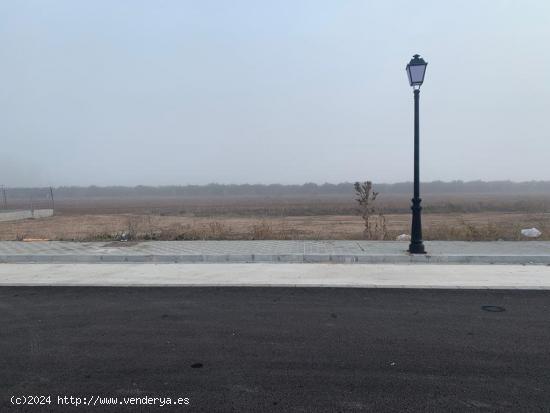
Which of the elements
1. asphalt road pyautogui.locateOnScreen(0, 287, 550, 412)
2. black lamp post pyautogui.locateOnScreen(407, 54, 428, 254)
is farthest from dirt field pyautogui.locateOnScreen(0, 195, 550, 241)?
asphalt road pyautogui.locateOnScreen(0, 287, 550, 412)

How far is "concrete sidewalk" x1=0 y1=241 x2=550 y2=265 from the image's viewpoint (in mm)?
10148

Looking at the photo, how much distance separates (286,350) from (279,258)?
553 cm

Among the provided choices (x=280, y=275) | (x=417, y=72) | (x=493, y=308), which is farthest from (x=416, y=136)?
(x=493, y=308)

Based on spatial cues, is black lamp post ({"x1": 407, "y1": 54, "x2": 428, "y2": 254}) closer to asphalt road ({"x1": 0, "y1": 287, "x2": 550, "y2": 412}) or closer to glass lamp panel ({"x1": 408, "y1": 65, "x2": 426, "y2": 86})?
glass lamp panel ({"x1": 408, "y1": 65, "x2": 426, "y2": 86})

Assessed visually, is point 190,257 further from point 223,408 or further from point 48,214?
point 48,214

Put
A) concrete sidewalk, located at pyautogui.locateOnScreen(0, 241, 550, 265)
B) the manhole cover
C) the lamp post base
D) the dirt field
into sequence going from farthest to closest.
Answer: the dirt field → the lamp post base → concrete sidewalk, located at pyautogui.locateOnScreen(0, 241, 550, 265) → the manhole cover

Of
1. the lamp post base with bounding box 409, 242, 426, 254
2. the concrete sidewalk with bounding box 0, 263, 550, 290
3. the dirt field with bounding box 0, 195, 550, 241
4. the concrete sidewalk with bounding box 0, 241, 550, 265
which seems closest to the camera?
the concrete sidewalk with bounding box 0, 263, 550, 290

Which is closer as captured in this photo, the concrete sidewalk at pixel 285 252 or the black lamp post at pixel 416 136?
the concrete sidewalk at pixel 285 252

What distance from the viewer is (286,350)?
4.91m

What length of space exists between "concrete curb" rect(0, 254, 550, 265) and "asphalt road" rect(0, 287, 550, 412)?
2.70 meters

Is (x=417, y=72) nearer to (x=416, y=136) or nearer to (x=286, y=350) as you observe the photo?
(x=416, y=136)

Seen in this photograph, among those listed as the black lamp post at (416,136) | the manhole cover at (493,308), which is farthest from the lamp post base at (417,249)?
the manhole cover at (493,308)

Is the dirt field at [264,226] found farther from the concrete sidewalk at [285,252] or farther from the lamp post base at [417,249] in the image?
the lamp post base at [417,249]

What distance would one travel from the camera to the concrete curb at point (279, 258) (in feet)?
32.8
